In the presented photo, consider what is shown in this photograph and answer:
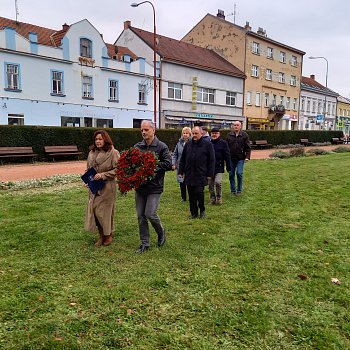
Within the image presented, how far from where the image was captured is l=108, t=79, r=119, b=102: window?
28.9m

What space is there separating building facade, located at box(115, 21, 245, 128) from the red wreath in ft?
89.4

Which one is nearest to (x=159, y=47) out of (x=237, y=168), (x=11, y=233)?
(x=237, y=168)

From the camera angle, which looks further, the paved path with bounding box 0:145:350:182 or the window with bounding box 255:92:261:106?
the window with bounding box 255:92:261:106

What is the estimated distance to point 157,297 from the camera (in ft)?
12.2

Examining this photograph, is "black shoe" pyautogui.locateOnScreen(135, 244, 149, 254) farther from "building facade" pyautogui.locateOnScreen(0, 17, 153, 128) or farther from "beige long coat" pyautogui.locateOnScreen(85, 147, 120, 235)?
"building facade" pyautogui.locateOnScreen(0, 17, 153, 128)

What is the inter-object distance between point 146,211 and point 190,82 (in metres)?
31.6

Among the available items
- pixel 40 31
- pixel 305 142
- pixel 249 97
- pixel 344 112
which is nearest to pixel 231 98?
pixel 249 97

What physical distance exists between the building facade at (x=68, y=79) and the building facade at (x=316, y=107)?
30870mm

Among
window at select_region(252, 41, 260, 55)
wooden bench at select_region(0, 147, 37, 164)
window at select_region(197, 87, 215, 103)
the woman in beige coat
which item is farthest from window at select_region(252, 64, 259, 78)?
the woman in beige coat

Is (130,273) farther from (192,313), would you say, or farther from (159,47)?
(159,47)

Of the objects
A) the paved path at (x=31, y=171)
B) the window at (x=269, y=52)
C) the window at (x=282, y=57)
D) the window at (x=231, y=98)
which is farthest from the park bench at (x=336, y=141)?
the paved path at (x=31, y=171)

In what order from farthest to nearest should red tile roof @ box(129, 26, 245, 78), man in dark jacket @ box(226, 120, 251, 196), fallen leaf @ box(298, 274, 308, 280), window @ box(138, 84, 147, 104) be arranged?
red tile roof @ box(129, 26, 245, 78), window @ box(138, 84, 147, 104), man in dark jacket @ box(226, 120, 251, 196), fallen leaf @ box(298, 274, 308, 280)

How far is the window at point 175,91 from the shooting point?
109ft

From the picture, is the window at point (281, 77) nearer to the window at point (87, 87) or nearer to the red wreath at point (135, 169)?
the window at point (87, 87)
